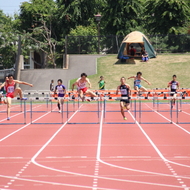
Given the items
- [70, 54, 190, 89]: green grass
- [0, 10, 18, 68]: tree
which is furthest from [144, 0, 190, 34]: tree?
[0, 10, 18, 68]: tree

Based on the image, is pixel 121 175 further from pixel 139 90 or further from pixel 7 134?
pixel 139 90

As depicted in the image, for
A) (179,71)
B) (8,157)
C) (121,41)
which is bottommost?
(8,157)

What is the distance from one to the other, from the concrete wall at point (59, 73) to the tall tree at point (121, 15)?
28.1 ft

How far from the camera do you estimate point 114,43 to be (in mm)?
43406

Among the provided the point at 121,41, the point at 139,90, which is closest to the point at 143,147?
the point at 139,90

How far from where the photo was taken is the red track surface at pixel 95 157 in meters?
7.39

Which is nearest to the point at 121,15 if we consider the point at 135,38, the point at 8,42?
the point at 135,38

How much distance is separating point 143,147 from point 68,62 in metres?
30.4

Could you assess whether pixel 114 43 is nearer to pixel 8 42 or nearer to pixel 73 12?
pixel 73 12

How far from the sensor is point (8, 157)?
32.7ft

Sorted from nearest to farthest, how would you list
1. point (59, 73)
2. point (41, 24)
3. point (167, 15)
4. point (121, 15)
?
point (59, 73), point (167, 15), point (121, 15), point (41, 24)

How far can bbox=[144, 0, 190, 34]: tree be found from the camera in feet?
153

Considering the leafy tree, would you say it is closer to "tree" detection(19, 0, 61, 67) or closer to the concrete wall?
the concrete wall

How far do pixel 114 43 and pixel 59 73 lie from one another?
702 centimetres
